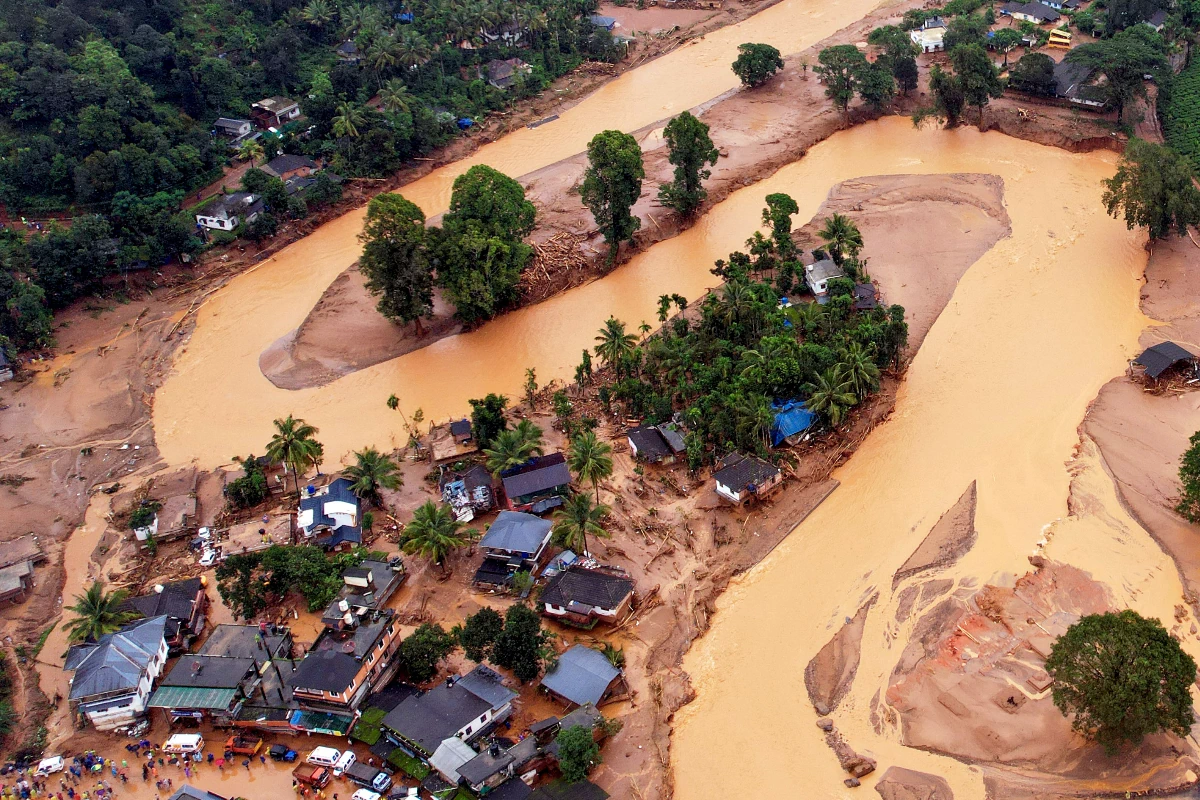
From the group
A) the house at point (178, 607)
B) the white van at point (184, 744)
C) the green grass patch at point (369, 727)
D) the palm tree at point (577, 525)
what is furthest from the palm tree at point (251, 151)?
the green grass patch at point (369, 727)

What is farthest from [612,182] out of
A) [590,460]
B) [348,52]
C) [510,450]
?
[348,52]

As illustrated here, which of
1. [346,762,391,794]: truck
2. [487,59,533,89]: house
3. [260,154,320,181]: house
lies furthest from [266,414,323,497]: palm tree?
[487,59,533,89]: house

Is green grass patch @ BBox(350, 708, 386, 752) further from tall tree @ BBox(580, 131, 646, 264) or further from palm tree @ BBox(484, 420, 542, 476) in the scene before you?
tall tree @ BBox(580, 131, 646, 264)

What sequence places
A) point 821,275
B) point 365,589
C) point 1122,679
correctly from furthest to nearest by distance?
point 821,275 → point 365,589 → point 1122,679

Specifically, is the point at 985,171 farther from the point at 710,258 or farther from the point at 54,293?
the point at 54,293

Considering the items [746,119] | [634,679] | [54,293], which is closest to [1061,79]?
[746,119]

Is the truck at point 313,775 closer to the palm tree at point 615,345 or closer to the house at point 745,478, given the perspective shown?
the house at point 745,478

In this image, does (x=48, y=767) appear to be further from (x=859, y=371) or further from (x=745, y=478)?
(x=859, y=371)
